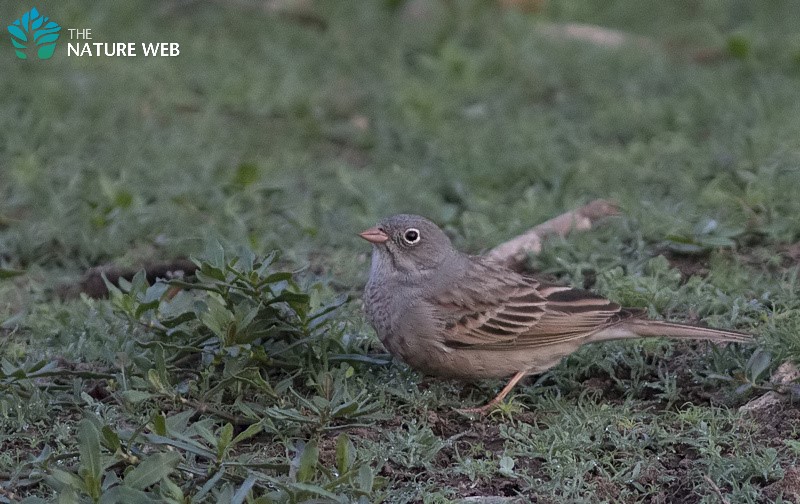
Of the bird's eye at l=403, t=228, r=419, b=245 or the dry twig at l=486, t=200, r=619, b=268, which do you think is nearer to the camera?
the bird's eye at l=403, t=228, r=419, b=245

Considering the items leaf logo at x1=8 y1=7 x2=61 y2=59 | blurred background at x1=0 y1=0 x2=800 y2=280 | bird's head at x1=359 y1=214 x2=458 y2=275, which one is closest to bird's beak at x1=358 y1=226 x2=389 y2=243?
bird's head at x1=359 y1=214 x2=458 y2=275

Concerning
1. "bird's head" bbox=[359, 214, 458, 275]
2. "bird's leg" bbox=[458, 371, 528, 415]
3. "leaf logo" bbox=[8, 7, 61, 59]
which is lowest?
"bird's leg" bbox=[458, 371, 528, 415]

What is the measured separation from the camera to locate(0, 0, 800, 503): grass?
4.87 m

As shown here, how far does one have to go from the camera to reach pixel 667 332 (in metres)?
5.61

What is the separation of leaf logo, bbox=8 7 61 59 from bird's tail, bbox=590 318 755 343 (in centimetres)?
627

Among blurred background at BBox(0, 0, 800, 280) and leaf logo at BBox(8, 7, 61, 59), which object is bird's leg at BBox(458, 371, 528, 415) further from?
leaf logo at BBox(8, 7, 61, 59)

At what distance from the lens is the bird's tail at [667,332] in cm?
555

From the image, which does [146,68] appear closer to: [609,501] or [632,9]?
[632,9]

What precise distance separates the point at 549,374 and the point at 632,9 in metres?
7.00

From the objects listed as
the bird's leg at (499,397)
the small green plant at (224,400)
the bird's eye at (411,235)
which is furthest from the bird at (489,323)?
the small green plant at (224,400)

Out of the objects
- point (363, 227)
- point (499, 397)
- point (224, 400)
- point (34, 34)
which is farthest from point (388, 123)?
point (224, 400)

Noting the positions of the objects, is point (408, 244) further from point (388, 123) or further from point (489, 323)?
point (388, 123)

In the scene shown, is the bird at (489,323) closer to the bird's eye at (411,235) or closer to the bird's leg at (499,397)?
the bird's leg at (499,397)

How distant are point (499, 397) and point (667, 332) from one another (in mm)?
870
